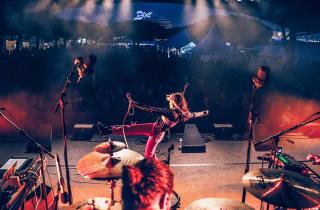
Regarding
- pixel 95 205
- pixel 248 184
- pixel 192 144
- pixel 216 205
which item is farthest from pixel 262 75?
pixel 192 144

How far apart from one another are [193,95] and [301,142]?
3.50m

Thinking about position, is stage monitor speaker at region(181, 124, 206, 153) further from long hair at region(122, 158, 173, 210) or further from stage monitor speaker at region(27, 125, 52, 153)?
long hair at region(122, 158, 173, 210)

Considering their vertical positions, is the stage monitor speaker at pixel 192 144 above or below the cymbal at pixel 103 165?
below

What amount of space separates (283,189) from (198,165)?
387 centimetres

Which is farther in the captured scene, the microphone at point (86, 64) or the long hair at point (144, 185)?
the microphone at point (86, 64)

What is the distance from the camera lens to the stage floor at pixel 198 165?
596 cm

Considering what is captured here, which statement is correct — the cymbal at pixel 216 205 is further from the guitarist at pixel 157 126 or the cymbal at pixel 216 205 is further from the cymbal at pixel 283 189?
the guitarist at pixel 157 126

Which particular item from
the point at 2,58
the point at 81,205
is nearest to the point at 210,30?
the point at 2,58

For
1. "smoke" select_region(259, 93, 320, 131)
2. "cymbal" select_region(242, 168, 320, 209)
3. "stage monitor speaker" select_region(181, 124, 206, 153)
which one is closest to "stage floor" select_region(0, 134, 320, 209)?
"stage monitor speaker" select_region(181, 124, 206, 153)

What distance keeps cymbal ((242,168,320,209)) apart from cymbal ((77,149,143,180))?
147 cm

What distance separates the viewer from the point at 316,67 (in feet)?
44.3

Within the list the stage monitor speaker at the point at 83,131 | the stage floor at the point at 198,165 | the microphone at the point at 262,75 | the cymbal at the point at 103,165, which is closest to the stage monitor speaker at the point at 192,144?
the stage floor at the point at 198,165

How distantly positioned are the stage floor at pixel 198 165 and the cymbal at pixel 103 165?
1727 mm

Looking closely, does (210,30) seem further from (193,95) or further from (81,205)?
(81,205)
